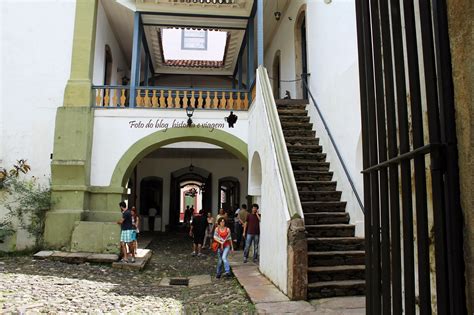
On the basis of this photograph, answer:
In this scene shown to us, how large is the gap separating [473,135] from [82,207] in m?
9.63

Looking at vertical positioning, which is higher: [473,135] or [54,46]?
[54,46]

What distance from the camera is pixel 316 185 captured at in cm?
811

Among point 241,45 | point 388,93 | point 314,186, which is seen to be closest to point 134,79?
point 241,45

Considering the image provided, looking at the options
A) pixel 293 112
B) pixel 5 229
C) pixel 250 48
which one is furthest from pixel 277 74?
pixel 5 229

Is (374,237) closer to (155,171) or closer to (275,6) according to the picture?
(275,6)

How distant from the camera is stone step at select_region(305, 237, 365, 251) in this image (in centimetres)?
664

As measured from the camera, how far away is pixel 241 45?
1446 cm

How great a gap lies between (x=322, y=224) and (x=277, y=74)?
8.98 m

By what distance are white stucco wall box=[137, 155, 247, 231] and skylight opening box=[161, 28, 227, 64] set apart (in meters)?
4.24

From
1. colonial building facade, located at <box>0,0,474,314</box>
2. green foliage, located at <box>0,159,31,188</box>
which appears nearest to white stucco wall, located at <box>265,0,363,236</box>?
colonial building facade, located at <box>0,0,474,314</box>

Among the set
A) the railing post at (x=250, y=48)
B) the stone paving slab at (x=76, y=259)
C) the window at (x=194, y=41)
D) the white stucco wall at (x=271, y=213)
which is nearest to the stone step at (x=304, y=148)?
the white stucco wall at (x=271, y=213)

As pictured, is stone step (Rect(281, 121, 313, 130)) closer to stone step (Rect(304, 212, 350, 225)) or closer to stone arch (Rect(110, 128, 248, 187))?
stone arch (Rect(110, 128, 248, 187))

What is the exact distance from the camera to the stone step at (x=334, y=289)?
229 inches

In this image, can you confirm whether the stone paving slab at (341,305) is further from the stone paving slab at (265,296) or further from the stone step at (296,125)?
the stone step at (296,125)
